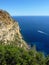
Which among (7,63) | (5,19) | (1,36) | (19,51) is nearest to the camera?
(7,63)

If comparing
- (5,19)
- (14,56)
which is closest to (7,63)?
(14,56)

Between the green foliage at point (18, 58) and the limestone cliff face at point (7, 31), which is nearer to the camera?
the green foliage at point (18, 58)

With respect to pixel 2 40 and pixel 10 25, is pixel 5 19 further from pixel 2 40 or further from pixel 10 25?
pixel 2 40

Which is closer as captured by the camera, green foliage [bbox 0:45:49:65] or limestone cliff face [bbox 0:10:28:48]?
green foliage [bbox 0:45:49:65]

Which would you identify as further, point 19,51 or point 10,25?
point 10,25

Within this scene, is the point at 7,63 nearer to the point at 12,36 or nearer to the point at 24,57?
the point at 24,57

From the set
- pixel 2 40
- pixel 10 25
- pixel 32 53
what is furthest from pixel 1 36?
pixel 32 53

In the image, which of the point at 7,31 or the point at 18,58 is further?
the point at 7,31

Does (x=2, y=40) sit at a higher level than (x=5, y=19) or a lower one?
lower

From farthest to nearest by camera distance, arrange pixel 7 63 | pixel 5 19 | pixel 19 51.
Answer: pixel 5 19
pixel 19 51
pixel 7 63

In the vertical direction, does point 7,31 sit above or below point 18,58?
above
